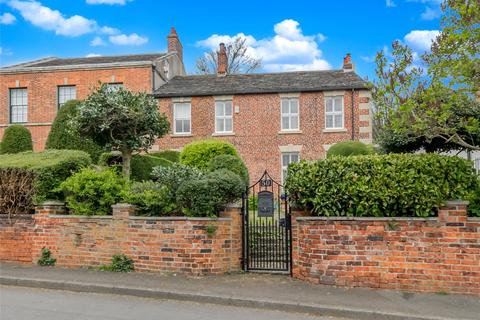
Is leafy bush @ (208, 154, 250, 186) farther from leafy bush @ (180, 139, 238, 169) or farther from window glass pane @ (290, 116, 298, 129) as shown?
window glass pane @ (290, 116, 298, 129)

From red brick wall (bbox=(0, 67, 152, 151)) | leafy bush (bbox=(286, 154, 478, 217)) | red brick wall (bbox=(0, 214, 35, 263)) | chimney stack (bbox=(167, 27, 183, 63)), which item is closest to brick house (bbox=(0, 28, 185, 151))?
red brick wall (bbox=(0, 67, 152, 151))

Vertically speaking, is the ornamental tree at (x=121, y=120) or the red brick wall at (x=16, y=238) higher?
the ornamental tree at (x=121, y=120)

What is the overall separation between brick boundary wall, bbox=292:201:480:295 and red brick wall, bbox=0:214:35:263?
6.31 m

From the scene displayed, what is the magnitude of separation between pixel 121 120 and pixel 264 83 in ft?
45.7

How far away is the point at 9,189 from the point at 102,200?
8.47 ft

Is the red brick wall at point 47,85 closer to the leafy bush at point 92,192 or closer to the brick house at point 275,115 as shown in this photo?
the brick house at point 275,115

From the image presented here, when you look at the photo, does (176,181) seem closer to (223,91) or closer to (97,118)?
(97,118)

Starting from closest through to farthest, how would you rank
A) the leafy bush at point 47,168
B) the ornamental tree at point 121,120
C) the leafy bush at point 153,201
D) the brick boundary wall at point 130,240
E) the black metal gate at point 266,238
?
the brick boundary wall at point 130,240, the black metal gate at point 266,238, the leafy bush at point 153,201, the leafy bush at point 47,168, the ornamental tree at point 121,120

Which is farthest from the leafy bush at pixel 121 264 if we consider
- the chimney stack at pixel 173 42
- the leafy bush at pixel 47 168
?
the chimney stack at pixel 173 42

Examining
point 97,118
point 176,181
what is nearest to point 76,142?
point 97,118

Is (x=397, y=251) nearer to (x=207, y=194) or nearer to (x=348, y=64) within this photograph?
(x=207, y=194)

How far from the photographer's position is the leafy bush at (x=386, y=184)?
7379 mm

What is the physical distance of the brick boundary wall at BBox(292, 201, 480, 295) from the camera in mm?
7199

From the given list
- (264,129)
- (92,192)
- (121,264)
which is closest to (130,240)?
(121,264)
